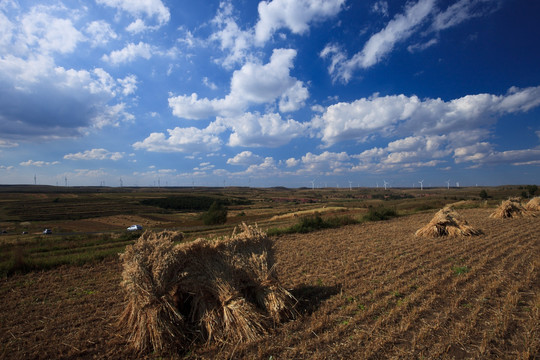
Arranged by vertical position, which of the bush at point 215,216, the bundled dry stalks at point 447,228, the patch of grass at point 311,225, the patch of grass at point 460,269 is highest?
the bundled dry stalks at point 447,228

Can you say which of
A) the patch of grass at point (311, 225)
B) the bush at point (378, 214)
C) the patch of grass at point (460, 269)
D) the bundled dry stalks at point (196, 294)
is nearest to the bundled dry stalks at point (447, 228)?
the patch of grass at point (460, 269)

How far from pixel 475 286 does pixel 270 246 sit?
6309mm

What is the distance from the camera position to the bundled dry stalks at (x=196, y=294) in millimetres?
5188

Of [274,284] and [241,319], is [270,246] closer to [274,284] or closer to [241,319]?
[274,284]

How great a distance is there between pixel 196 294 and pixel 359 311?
3960 millimetres

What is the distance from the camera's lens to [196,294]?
18.5 ft

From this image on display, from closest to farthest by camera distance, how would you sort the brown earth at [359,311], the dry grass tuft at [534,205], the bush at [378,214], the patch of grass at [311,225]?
1. the brown earth at [359,311]
2. the patch of grass at [311,225]
3. the dry grass tuft at [534,205]
4. the bush at [378,214]

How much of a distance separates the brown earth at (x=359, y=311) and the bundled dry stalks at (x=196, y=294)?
1.00 ft

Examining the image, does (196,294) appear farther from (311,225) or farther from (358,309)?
(311,225)

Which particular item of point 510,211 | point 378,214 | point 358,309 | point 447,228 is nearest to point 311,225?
point 447,228

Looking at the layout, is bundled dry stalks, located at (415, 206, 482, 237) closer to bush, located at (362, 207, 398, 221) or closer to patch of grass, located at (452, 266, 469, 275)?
patch of grass, located at (452, 266, 469, 275)

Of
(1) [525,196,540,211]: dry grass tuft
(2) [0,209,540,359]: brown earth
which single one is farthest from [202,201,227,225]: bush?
(1) [525,196,540,211]: dry grass tuft

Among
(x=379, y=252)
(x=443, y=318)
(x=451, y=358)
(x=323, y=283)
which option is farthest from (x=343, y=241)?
(x=451, y=358)

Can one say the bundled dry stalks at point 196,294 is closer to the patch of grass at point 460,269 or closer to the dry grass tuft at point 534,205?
the patch of grass at point 460,269
